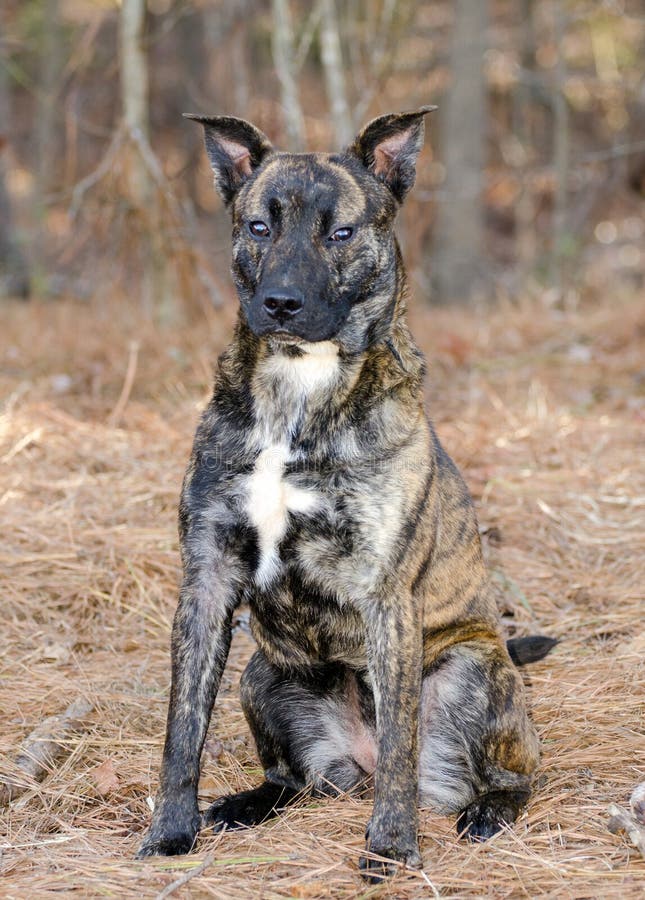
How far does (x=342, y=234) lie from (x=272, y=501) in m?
0.87

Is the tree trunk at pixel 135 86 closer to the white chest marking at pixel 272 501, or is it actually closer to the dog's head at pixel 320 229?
the dog's head at pixel 320 229

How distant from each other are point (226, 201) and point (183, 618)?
1.44m

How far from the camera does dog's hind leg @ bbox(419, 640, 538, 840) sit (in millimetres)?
3250

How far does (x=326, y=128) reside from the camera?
12.0 metres

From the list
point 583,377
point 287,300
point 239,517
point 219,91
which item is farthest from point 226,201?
point 219,91

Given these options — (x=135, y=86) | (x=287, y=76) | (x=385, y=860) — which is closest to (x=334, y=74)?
(x=287, y=76)

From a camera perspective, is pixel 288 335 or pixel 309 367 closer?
pixel 288 335

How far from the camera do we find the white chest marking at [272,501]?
305 cm

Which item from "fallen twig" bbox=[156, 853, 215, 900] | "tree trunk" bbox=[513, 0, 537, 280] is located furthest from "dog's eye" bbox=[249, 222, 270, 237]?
"tree trunk" bbox=[513, 0, 537, 280]

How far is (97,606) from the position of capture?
14.6 feet

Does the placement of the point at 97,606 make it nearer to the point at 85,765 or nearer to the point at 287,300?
the point at 85,765

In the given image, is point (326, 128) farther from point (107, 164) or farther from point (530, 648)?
point (530, 648)

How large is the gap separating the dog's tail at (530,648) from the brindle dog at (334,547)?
30 cm

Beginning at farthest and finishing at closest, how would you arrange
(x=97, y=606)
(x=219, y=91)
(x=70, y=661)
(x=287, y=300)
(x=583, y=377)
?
(x=219, y=91) → (x=583, y=377) → (x=97, y=606) → (x=70, y=661) → (x=287, y=300)
